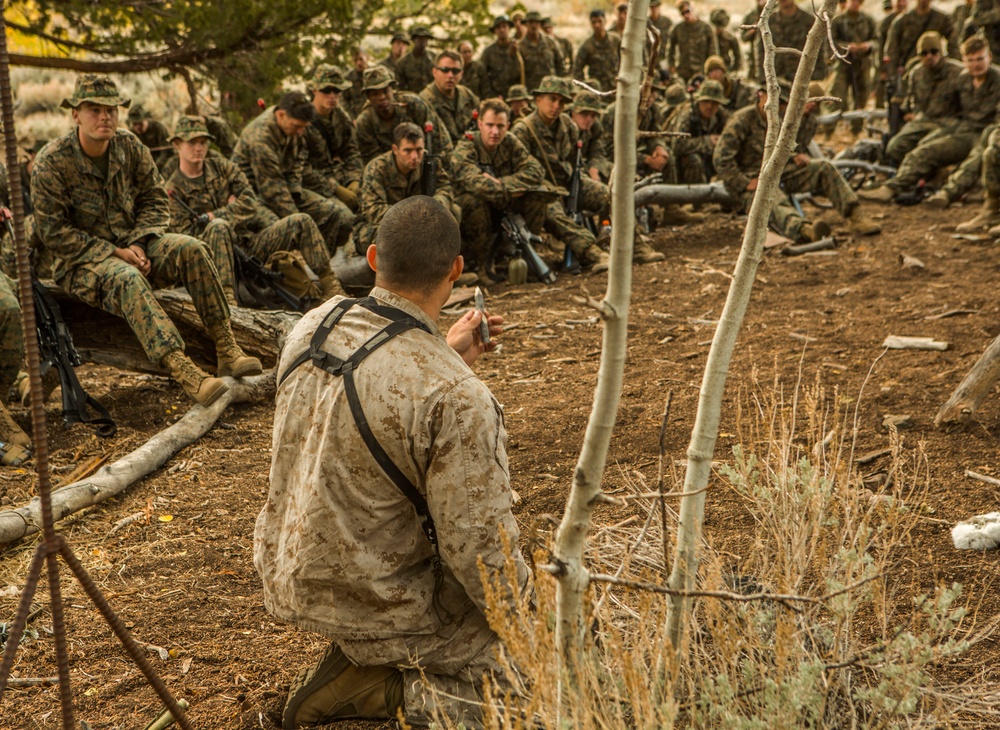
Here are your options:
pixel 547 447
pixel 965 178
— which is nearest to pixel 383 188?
pixel 547 447

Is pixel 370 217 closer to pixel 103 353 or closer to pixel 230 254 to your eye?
pixel 230 254

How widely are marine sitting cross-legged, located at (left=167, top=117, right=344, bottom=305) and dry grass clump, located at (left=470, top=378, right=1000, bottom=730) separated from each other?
4.88m

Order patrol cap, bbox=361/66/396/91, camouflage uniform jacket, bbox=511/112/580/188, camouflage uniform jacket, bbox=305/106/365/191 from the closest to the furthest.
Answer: camouflage uniform jacket, bbox=305/106/365/191, patrol cap, bbox=361/66/396/91, camouflage uniform jacket, bbox=511/112/580/188

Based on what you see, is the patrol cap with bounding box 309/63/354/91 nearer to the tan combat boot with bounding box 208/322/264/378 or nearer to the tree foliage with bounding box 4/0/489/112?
the tree foliage with bounding box 4/0/489/112

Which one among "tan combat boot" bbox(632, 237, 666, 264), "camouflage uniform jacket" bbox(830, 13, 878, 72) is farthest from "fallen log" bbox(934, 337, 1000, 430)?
"camouflage uniform jacket" bbox(830, 13, 878, 72)

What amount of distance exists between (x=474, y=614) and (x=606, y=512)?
1322 millimetres

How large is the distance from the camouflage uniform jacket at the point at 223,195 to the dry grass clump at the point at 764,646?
17.2 feet

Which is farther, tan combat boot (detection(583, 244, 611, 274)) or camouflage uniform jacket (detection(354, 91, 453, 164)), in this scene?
camouflage uniform jacket (detection(354, 91, 453, 164))

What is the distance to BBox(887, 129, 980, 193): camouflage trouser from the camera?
11133 mm

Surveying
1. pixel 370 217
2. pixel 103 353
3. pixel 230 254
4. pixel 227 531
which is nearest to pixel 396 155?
pixel 370 217

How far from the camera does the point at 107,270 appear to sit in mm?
5418

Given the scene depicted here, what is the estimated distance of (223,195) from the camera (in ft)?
25.5

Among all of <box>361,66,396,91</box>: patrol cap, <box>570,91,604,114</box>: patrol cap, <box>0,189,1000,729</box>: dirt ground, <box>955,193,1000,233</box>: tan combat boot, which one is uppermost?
<box>361,66,396,91</box>: patrol cap

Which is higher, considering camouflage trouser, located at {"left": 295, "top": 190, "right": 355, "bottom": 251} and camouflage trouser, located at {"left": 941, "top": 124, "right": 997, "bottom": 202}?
camouflage trouser, located at {"left": 295, "top": 190, "right": 355, "bottom": 251}
